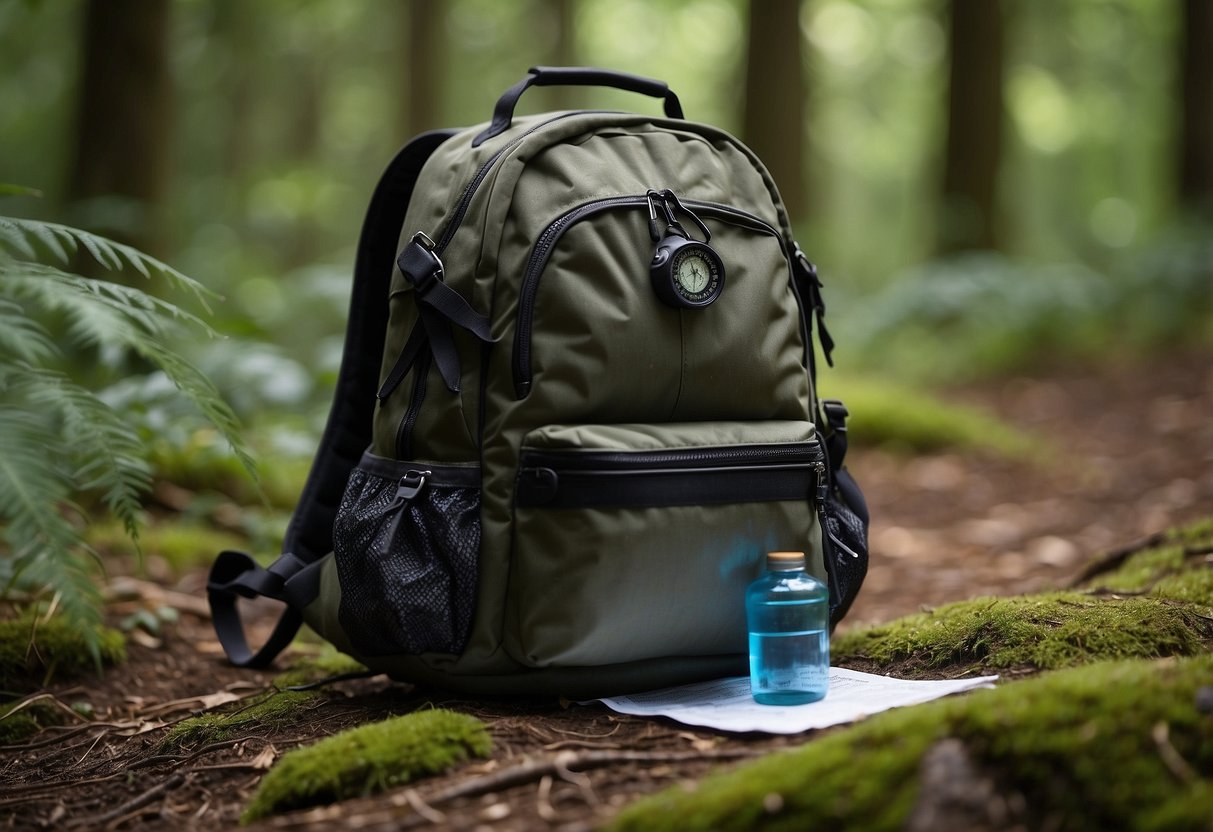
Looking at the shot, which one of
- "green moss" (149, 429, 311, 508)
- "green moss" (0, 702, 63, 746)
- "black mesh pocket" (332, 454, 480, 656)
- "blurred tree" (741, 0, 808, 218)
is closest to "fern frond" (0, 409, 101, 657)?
"black mesh pocket" (332, 454, 480, 656)

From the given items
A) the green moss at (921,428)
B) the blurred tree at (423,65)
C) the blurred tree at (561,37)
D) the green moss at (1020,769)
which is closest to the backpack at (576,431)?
the green moss at (1020,769)

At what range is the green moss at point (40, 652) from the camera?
7.82 feet

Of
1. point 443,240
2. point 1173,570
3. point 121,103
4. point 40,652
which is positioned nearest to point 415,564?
point 443,240

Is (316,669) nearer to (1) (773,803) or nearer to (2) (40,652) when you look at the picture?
(2) (40,652)

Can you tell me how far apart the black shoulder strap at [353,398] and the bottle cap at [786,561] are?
1.09m

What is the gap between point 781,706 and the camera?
6.13 ft

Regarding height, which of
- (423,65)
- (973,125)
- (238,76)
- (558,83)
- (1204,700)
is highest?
(238,76)

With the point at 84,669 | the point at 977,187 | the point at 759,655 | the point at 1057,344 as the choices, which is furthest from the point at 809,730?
the point at 977,187

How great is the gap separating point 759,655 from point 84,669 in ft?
5.47

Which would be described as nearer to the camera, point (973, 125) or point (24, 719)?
point (24, 719)

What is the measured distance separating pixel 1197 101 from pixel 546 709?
9660mm

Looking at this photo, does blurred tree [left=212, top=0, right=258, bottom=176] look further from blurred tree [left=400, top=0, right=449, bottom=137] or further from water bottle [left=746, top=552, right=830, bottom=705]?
water bottle [left=746, top=552, right=830, bottom=705]

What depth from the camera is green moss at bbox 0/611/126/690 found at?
7.82ft

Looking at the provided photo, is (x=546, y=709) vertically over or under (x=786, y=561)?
under
